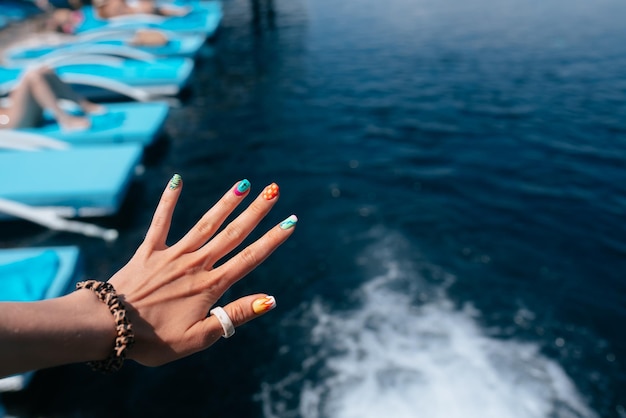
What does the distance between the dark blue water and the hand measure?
2.84m

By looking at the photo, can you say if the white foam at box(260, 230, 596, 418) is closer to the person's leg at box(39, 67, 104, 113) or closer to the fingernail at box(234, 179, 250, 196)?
the fingernail at box(234, 179, 250, 196)

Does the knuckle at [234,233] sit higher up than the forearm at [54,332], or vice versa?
the knuckle at [234,233]

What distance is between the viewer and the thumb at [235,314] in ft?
5.19

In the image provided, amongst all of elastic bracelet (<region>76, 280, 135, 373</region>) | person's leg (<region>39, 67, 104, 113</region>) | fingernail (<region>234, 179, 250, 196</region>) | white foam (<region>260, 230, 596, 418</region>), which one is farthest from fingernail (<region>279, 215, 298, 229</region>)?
person's leg (<region>39, 67, 104, 113</region>)

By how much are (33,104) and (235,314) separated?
765cm

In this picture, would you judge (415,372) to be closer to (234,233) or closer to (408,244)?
(408,244)

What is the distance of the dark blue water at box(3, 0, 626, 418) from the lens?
4.19 m

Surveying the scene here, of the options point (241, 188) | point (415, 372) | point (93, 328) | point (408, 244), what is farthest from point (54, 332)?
point (408, 244)

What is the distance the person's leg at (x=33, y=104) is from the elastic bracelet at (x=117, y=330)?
276 inches

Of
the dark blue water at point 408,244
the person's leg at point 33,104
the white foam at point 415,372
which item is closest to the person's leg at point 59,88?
the person's leg at point 33,104

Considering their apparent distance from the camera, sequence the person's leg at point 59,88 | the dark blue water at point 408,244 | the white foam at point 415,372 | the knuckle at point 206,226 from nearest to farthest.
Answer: the knuckle at point 206,226 < the white foam at point 415,372 < the dark blue water at point 408,244 < the person's leg at point 59,88

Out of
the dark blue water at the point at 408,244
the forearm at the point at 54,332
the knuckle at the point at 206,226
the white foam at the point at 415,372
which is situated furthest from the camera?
the dark blue water at the point at 408,244

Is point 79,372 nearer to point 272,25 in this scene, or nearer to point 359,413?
point 359,413

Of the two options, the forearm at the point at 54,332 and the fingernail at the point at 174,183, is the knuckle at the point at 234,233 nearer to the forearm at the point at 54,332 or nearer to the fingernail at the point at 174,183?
the fingernail at the point at 174,183
